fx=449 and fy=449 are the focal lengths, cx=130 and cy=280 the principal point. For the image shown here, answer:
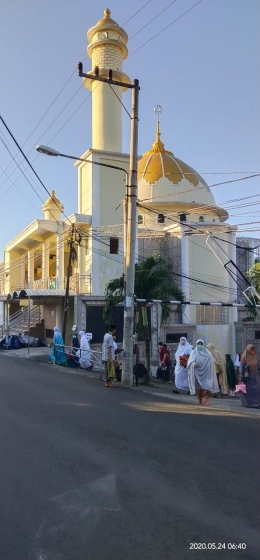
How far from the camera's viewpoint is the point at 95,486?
4.61 m

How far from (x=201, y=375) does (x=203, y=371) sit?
0.10 m

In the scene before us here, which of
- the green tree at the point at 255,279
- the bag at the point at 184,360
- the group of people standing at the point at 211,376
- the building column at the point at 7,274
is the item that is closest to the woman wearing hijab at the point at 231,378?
the bag at the point at 184,360

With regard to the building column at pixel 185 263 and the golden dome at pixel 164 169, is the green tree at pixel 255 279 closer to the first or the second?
the building column at pixel 185 263

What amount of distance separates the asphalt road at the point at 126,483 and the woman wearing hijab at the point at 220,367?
10.8 ft

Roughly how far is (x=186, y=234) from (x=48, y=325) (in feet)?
31.9

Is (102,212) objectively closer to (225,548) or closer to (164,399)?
(164,399)

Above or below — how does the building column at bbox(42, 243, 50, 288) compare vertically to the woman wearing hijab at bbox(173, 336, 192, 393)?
above

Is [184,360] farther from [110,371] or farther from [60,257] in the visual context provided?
[60,257]

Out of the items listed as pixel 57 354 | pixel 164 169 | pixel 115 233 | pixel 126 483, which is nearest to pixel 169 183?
pixel 164 169

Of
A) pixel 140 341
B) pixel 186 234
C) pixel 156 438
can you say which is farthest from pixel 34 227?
pixel 156 438

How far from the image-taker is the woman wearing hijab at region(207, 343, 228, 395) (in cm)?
1142

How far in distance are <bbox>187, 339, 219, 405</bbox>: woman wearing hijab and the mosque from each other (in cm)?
1109

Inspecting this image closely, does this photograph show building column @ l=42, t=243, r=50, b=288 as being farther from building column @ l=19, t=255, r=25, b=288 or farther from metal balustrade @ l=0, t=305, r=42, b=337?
building column @ l=19, t=255, r=25, b=288

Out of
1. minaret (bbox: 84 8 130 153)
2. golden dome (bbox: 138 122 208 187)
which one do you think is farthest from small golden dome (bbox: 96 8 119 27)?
golden dome (bbox: 138 122 208 187)
